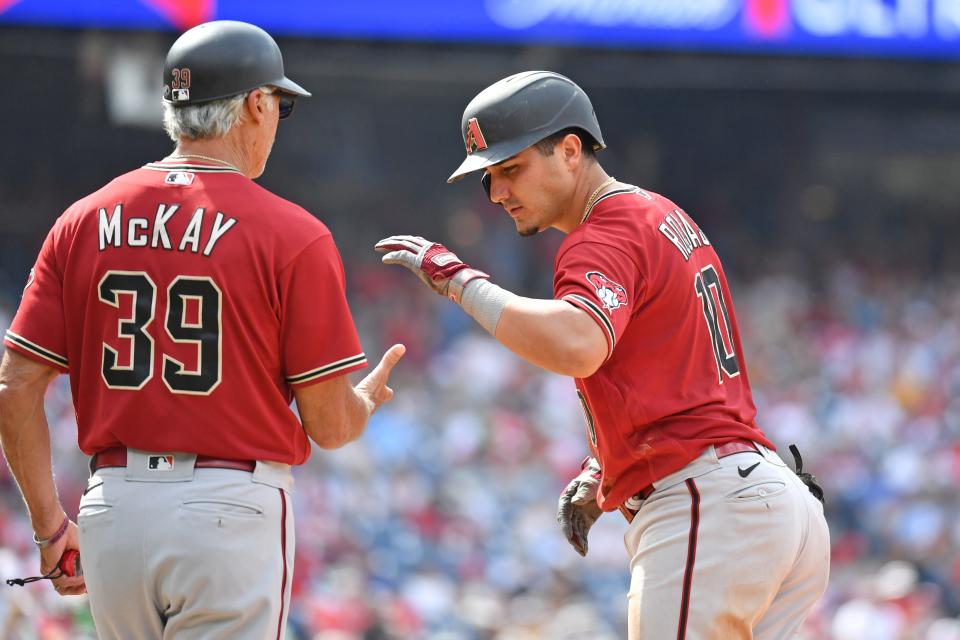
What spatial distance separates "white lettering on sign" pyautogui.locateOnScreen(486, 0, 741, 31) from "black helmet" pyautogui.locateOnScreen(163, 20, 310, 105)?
31.2 ft

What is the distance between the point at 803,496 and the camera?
10.0 feet

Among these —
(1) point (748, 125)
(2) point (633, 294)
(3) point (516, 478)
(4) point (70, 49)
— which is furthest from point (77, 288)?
(1) point (748, 125)

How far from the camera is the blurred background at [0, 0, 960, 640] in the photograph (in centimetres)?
1002

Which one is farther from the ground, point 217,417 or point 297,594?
point 217,417

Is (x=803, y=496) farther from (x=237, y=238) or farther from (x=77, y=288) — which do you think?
(x=77, y=288)

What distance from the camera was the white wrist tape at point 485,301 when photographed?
115 inches

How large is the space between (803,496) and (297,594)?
657 centimetres

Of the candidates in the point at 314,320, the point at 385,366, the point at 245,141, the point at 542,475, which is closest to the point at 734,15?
the point at 542,475

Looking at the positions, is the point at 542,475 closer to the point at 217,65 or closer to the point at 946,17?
the point at 946,17

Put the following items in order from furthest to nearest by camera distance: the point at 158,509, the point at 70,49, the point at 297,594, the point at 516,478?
the point at 70,49, the point at 516,478, the point at 297,594, the point at 158,509

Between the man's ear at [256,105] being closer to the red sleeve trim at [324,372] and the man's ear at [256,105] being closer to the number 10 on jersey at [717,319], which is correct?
the red sleeve trim at [324,372]

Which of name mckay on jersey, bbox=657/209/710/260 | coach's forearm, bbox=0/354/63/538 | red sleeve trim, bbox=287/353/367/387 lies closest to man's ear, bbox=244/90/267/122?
red sleeve trim, bbox=287/353/367/387

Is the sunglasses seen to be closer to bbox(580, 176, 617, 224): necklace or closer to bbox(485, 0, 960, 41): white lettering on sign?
bbox(580, 176, 617, 224): necklace

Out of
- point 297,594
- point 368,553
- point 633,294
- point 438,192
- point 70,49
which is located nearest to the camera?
point 633,294
